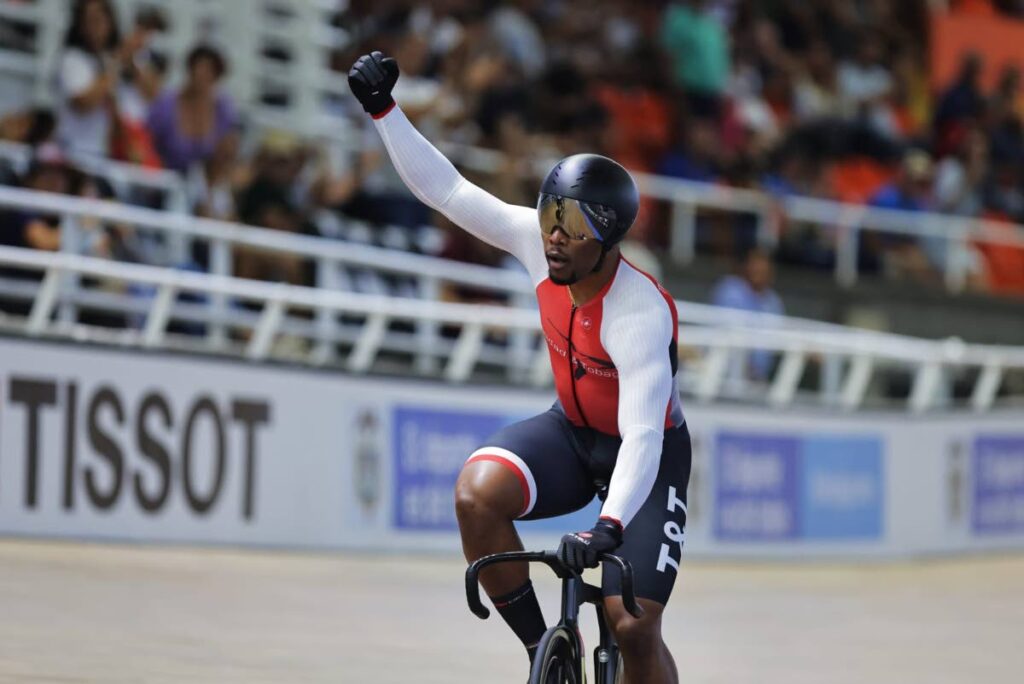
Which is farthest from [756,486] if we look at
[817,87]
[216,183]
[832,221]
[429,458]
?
[817,87]

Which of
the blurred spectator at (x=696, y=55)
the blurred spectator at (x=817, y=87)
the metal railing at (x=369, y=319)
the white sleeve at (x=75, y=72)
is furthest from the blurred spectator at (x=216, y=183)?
the blurred spectator at (x=817, y=87)

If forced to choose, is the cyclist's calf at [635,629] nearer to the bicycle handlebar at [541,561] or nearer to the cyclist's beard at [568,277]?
the bicycle handlebar at [541,561]

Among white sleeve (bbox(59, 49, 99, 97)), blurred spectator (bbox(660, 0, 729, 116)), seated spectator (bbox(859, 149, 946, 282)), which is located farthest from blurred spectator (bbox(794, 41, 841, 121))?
white sleeve (bbox(59, 49, 99, 97))

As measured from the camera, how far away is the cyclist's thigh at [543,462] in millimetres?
5609

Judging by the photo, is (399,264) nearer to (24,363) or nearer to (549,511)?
(24,363)

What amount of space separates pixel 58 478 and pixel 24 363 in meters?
0.67

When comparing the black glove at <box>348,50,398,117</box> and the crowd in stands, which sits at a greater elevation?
the crowd in stands

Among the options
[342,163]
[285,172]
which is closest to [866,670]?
[285,172]

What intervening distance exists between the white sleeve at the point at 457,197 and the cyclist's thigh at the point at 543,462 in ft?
1.50

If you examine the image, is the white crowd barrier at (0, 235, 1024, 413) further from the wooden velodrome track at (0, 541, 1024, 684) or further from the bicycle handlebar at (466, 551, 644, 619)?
the bicycle handlebar at (466, 551, 644, 619)

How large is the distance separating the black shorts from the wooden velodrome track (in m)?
2.00

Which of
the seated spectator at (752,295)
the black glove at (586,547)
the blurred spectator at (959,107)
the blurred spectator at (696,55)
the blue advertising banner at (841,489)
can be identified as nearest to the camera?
the black glove at (586,547)

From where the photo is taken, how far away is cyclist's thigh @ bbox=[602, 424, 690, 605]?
5547 millimetres

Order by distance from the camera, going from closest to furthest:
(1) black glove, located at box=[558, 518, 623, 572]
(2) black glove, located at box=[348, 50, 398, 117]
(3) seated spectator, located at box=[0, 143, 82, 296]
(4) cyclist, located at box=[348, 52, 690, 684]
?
(1) black glove, located at box=[558, 518, 623, 572], (4) cyclist, located at box=[348, 52, 690, 684], (2) black glove, located at box=[348, 50, 398, 117], (3) seated spectator, located at box=[0, 143, 82, 296]
